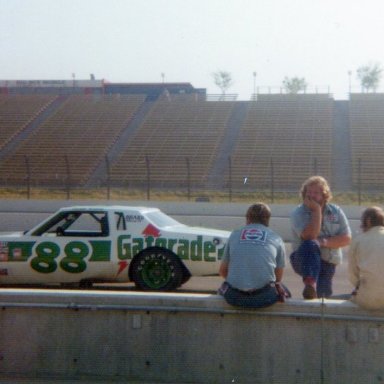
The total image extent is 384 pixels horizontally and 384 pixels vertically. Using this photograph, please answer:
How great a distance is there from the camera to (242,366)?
6.64 metres

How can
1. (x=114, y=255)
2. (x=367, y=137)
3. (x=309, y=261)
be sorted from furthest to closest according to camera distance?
(x=367, y=137), (x=114, y=255), (x=309, y=261)

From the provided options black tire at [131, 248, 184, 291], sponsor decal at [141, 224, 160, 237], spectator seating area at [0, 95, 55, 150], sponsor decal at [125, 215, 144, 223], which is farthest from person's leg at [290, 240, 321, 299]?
spectator seating area at [0, 95, 55, 150]

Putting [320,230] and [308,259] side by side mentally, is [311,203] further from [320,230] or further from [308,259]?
[308,259]

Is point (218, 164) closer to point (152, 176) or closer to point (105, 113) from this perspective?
point (152, 176)

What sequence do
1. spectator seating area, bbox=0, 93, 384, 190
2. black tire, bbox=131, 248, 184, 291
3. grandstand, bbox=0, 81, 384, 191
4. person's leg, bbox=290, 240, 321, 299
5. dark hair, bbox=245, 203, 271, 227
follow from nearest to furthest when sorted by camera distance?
1. dark hair, bbox=245, 203, 271, 227
2. person's leg, bbox=290, 240, 321, 299
3. black tire, bbox=131, 248, 184, 291
4. grandstand, bbox=0, 81, 384, 191
5. spectator seating area, bbox=0, 93, 384, 190

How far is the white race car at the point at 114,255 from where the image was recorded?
38.2 ft

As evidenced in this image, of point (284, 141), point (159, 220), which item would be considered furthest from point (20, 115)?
point (159, 220)

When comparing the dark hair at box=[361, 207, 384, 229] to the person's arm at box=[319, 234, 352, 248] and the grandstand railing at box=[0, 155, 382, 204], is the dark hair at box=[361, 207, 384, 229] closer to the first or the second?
the person's arm at box=[319, 234, 352, 248]

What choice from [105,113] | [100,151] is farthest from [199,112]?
[100,151]

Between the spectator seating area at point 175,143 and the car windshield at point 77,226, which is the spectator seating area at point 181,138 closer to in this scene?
the spectator seating area at point 175,143

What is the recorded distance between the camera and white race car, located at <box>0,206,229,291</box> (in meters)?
11.6

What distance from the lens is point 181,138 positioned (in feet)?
148

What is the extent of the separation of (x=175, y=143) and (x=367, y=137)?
988cm

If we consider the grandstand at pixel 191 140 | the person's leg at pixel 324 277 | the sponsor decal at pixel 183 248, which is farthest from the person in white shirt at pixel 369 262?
the grandstand at pixel 191 140
